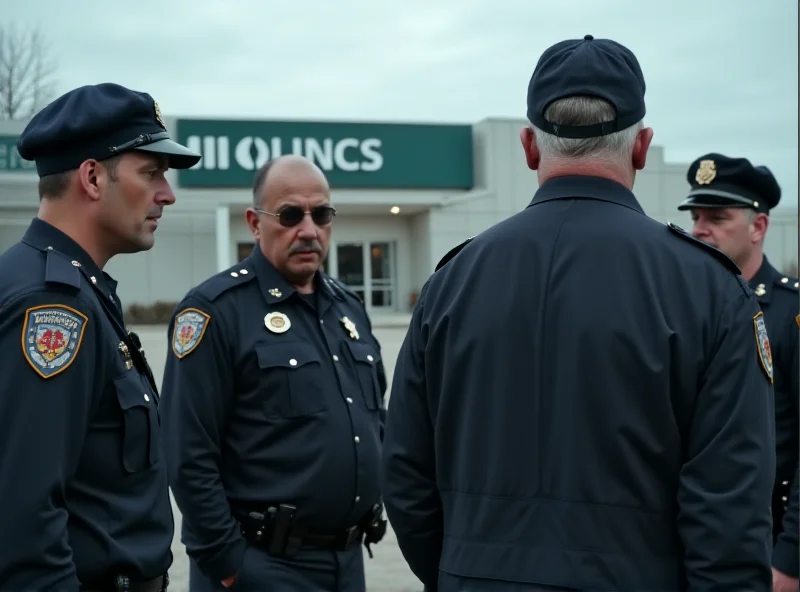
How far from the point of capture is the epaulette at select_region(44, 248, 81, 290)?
213 centimetres

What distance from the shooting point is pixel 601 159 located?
6.69 ft

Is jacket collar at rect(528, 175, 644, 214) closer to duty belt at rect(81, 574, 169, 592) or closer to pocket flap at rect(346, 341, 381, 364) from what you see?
duty belt at rect(81, 574, 169, 592)

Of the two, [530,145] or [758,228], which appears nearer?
[530,145]

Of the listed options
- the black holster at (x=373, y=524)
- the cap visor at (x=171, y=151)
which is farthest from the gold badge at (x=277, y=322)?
the cap visor at (x=171, y=151)

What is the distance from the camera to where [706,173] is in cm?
419

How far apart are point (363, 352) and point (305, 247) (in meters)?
0.50

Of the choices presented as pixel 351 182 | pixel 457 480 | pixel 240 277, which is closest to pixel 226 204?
pixel 351 182

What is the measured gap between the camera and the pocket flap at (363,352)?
146 inches

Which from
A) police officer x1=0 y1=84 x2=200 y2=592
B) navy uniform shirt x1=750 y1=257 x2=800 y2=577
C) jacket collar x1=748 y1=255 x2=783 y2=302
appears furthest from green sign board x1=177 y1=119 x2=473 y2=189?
police officer x1=0 y1=84 x2=200 y2=592

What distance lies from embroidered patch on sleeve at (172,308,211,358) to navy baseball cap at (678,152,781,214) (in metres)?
2.22

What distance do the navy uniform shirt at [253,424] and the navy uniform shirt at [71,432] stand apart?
73 cm

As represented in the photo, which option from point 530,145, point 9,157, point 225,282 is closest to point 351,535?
point 225,282

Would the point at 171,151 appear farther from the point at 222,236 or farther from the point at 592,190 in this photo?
the point at 222,236

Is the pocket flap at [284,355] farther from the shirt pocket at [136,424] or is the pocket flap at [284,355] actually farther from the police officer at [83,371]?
the shirt pocket at [136,424]
